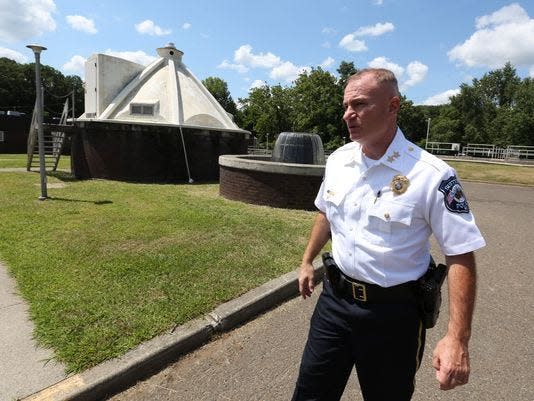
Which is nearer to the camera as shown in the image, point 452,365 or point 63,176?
point 452,365

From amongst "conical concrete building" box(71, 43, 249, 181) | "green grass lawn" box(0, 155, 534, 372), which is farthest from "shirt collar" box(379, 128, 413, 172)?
"conical concrete building" box(71, 43, 249, 181)

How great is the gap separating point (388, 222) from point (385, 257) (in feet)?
0.56

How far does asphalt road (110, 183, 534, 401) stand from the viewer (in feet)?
9.88

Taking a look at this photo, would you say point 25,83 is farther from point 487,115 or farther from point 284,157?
point 487,115

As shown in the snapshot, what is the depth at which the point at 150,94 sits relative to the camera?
16.7m

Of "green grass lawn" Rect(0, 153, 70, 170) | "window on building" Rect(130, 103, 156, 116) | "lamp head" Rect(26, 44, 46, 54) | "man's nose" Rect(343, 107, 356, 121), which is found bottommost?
"green grass lawn" Rect(0, 153, 70, 170)

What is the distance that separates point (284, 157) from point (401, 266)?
10.2 metres

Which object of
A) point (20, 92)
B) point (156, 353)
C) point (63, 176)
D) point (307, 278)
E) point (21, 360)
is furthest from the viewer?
point (20, 92)

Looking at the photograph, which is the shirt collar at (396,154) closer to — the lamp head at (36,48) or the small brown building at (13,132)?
the lamp head at (36,48)

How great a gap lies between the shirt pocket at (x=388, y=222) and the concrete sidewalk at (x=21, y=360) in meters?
2.47

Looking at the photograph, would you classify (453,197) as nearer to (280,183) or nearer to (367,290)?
(367,290)

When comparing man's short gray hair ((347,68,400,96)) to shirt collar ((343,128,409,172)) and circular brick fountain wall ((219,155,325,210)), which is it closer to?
shirt collar ((343,128,409,172))

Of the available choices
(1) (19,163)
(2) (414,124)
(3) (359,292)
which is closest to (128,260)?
(3) (359,292)

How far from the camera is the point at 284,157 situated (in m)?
12.0
